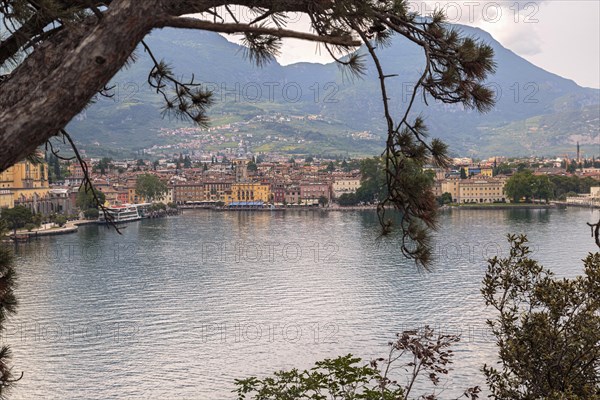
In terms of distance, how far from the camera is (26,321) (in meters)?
9.82

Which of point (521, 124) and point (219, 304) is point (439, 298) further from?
point (521, 124)

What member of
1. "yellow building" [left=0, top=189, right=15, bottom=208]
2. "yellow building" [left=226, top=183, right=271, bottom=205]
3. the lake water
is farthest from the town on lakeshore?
the lake water

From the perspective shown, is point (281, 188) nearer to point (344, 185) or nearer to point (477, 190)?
point (344, 185)

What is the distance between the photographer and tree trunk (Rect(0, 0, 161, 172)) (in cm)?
91

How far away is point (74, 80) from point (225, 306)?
386 inches

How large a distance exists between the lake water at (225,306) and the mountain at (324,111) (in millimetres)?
36930

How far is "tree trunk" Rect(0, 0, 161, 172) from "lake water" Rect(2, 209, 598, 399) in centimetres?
579

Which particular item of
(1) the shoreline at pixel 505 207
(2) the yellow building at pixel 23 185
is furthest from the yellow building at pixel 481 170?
(2) the yellow building at pixel 23 185

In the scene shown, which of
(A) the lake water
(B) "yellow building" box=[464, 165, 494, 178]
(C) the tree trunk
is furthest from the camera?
(B) "yellow building" box=[464, 165, 494, 178]

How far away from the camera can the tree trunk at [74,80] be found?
3.00ft

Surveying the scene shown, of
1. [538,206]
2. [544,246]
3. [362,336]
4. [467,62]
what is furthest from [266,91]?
[467,62]

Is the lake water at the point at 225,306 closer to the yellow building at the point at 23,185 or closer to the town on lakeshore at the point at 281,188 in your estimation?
the yellow building at the point at 23,185

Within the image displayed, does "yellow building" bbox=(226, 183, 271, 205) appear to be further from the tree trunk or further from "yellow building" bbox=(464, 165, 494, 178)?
the tree trunk

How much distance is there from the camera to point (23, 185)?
29.0 m
